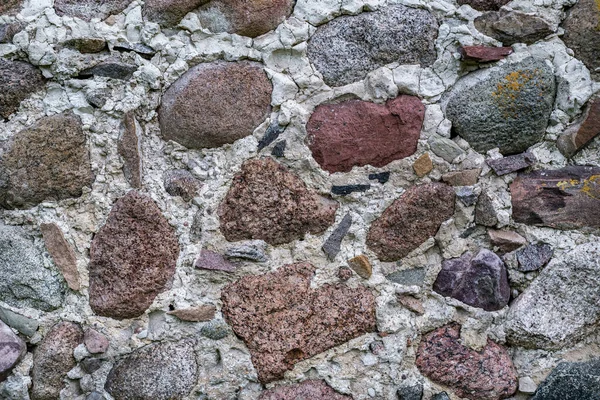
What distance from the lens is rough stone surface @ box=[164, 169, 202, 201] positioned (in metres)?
1.15

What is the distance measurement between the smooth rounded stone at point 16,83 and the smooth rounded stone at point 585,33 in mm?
1039

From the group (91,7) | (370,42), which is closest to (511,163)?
(370,42)

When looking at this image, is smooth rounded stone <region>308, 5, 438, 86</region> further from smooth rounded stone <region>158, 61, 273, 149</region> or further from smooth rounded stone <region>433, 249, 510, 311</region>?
smooth rounded stone <region>433, 249, 510, 311</region>

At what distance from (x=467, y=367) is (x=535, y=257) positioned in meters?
0.26

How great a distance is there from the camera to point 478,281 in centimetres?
115

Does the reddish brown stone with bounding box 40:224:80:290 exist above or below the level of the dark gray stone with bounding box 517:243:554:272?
above

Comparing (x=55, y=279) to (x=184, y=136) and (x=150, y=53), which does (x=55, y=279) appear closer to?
(x=184, y=136)

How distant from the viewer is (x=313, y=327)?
3.82ft

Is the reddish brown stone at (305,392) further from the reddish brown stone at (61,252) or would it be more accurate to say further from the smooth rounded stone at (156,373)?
the reddish brown stone at (61,252)

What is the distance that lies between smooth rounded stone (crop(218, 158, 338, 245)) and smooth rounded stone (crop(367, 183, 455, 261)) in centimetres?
11

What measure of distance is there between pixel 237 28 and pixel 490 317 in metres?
0.77

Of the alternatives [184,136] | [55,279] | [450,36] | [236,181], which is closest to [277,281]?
[236,181]

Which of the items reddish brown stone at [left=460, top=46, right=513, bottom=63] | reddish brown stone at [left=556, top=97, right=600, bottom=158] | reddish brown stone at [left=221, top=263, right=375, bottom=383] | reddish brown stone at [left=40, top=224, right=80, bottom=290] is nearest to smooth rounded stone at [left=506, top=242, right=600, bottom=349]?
reddish brown stone at [left=556, top=97, right=600, bottom=158]

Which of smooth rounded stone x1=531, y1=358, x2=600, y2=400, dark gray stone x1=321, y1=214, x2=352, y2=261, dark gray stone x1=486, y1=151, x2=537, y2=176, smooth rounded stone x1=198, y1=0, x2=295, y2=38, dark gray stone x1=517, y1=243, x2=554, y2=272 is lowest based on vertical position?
smooth rounded stone x1=531, y1=358, x2=600, y2=400
